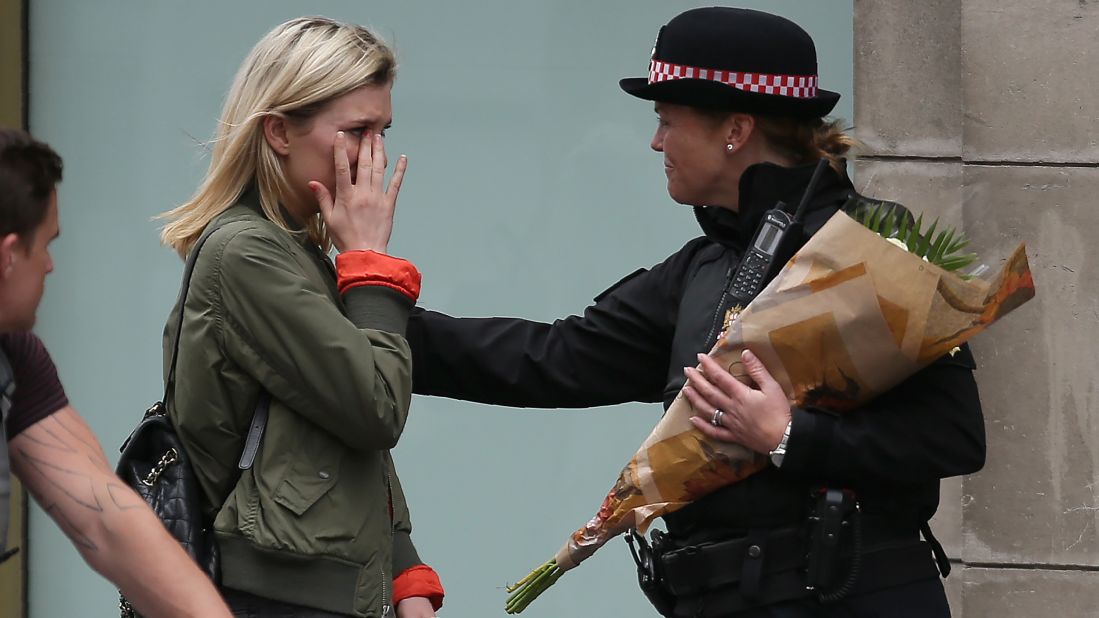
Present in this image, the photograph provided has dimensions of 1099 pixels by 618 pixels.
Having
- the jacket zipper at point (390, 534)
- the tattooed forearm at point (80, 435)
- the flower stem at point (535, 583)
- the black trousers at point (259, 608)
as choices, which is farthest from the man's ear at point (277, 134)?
the flower stem at point (535, 583)

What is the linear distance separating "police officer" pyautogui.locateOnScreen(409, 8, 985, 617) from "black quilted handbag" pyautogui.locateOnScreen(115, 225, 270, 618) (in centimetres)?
84

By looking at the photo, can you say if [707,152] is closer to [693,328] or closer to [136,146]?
[693,328]

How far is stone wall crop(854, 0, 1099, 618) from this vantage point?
15.3ft

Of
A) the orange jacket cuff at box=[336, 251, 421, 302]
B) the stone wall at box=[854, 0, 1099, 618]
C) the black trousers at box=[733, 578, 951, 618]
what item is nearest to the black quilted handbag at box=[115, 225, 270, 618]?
the orange jacket cuff at box=[336, 251, 421, 302]

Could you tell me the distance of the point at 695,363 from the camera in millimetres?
3199

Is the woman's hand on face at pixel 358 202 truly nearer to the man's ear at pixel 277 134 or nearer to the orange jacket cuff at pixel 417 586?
the man's ear at pixel 277 134

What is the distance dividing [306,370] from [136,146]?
2513 mm

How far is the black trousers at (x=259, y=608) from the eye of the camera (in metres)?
2.76

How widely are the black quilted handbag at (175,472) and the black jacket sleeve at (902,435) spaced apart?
1007mm

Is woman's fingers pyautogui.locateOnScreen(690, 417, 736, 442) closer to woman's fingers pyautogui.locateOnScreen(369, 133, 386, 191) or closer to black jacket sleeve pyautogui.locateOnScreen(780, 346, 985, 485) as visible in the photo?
black jacket sleeve pyautogui.locateOnScreen(780, 346, 985, 485)

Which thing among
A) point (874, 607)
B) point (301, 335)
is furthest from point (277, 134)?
point (874, 607)

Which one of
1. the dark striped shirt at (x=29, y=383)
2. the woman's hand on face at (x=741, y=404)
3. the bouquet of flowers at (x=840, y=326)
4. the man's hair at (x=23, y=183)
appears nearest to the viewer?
the man's hair at (x=23, y=183)

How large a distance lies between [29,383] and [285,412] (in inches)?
20.0

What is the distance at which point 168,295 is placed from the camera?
16.3ft
